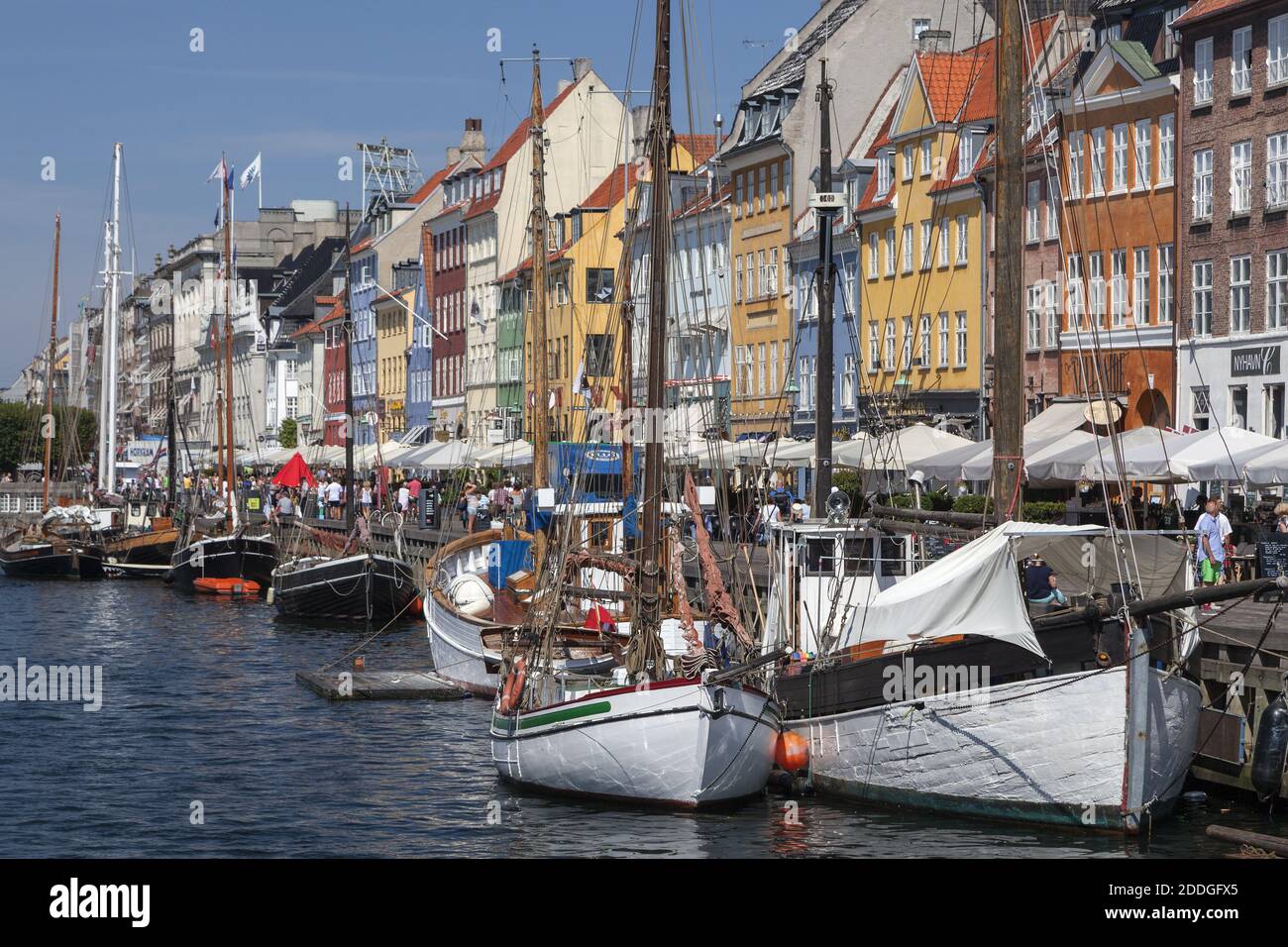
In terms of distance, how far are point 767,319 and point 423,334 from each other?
1625 inches

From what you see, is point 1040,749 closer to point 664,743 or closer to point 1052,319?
point 664,743

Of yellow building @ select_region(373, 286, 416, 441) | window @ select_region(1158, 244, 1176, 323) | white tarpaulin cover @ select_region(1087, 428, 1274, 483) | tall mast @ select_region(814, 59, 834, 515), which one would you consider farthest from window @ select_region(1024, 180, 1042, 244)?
yellow building @ select_region(373, 286, 416, 441)

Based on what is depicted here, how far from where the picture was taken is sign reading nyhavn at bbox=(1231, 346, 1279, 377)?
48.4 m

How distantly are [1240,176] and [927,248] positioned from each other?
15.4 meters

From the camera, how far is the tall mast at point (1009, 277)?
77.5ft

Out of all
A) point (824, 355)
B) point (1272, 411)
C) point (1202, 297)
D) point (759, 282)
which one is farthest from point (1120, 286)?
point (759, 282)

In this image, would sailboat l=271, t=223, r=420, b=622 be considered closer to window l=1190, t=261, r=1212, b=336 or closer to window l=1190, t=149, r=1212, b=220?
window l=1190, t=261, r=1212, b=336

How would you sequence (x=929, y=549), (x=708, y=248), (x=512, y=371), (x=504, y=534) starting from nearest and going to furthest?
(x=929, y=549), (x=504, y=534), (x=708, y=248), (x=512, y=371)

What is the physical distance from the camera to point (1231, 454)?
33250 millimetres

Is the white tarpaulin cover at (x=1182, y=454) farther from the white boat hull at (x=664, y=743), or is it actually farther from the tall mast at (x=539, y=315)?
the white boat hull at (x=664, y=743)

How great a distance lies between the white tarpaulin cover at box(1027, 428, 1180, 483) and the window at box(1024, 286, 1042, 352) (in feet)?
66.5

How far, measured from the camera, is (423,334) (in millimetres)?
114812
